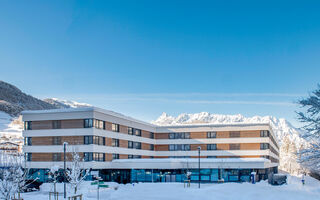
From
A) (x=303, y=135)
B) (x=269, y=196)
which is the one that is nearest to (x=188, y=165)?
(x=269, y=196)

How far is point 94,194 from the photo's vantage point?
136 ft

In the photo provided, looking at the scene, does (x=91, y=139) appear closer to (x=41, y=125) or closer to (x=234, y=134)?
(x=41, y=125)

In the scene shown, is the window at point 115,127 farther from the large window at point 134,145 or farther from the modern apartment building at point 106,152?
the large window at point 134,145

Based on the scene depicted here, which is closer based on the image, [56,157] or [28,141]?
[56,157]

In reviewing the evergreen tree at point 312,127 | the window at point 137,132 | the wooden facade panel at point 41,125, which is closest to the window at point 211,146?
the window at point 137,132

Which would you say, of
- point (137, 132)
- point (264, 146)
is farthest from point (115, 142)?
point (264, 146)

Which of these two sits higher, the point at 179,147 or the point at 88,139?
the point at 88,139

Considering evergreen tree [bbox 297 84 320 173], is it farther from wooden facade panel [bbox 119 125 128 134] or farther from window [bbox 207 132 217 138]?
window [bbox 207 132 217 138]

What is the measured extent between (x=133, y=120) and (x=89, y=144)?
14.4 m

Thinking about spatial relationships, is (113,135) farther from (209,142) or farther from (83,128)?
(209,142)

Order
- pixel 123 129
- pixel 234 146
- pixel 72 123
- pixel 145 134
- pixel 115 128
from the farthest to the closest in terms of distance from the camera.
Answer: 1. pixel 234 146
2. pixel 145 134
3. pixel 123 129
4. pixel 115 128
5. pixel 72 123

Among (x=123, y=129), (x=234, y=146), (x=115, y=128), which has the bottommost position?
(x=234, y=146)

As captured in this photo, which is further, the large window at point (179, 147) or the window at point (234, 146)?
the large window at point (179, 147)

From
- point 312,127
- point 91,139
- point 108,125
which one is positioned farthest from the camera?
point 108,125
